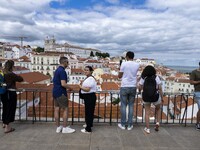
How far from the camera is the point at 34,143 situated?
14.0ft

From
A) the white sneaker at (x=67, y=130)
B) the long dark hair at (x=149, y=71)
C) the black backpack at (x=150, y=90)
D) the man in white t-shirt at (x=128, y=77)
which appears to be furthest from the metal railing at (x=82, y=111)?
the long dark hair at (x=149, y=71)

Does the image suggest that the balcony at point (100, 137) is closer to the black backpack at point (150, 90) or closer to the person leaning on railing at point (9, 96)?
the person leaning on railing at point (9, 96)

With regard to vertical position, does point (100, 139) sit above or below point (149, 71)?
below

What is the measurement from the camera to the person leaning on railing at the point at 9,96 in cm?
479

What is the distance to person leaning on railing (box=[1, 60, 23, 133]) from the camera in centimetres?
479

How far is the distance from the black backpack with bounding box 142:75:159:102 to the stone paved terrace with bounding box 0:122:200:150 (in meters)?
0.83

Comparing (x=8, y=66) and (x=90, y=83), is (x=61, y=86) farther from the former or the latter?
(x=8, y=66)

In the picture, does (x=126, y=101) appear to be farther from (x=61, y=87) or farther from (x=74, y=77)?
(x=74, y=77)

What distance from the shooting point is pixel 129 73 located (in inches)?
200

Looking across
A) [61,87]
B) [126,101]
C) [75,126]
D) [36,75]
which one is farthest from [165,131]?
[36,75]

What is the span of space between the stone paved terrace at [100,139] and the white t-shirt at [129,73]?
1134 mm

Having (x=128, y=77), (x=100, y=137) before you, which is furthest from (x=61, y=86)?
(x=128, y=77)

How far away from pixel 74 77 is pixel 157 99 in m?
66.2

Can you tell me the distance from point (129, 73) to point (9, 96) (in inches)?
110
